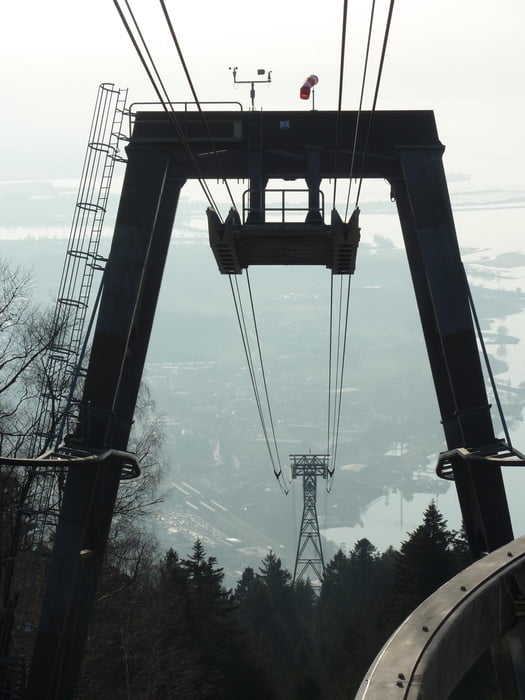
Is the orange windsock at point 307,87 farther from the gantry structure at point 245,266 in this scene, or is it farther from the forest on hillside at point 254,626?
the forest on hillside at point 254,626

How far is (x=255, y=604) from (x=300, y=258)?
49.9 meters

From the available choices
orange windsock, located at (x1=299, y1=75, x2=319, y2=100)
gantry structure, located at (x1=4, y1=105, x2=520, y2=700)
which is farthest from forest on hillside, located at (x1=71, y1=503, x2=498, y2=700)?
orange windsock, located at (x1=299, y1=75, x2=319, y2=100)

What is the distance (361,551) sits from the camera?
74312 mm

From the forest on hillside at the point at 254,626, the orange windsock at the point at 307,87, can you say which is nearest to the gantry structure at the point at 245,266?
the orange windsock at the point at 307,87

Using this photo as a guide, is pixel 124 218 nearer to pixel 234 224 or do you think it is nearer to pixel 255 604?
pixel 234 224

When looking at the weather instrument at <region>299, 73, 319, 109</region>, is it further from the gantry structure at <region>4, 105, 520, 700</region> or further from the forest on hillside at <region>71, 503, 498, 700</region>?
the forest on hillside at <region>71, 503, 498, 700</region>

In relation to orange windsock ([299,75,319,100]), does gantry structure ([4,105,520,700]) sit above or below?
below

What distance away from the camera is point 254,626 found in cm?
6059

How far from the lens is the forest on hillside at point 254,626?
32.1 m

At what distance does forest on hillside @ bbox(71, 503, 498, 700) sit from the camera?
3206cm

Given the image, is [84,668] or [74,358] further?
[84,668]

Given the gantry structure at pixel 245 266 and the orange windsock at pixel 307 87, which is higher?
the orange windsock at pixel 307 87

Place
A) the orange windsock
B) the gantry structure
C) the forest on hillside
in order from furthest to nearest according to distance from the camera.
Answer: the forest on hillside, the orange windsock, the gantry structure

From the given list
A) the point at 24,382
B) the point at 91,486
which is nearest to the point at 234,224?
the point at 91,486
